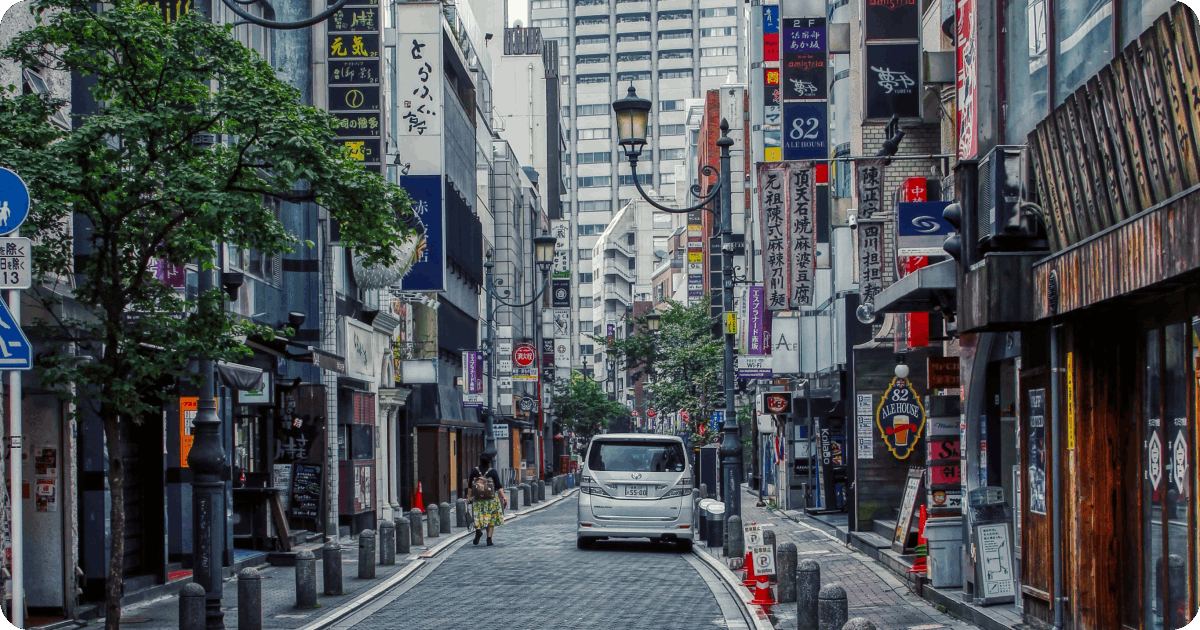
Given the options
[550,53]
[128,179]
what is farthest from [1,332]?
[550,53]

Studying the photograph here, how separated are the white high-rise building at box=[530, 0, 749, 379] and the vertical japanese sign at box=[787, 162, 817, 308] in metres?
138

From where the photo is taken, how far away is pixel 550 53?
121625mm

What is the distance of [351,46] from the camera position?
1087 inches

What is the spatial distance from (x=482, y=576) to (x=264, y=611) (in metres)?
4.55

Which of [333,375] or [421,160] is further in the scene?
[421,160]

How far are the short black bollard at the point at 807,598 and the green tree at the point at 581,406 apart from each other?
264 ft

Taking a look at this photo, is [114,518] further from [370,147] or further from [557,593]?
[370,147]

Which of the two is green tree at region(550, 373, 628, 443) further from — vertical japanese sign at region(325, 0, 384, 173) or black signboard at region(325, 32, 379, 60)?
black signboard at region(325, 32, 379, 60)

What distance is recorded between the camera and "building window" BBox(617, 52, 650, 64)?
171m

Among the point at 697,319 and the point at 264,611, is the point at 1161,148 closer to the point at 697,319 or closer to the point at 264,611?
the point at 264,611

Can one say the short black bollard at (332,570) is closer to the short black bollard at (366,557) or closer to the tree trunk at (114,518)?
the short black bollard at (366,557)

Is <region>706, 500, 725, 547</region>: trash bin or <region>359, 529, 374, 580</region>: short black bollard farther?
<region>706, 500, 725, 547</region>: trash bin

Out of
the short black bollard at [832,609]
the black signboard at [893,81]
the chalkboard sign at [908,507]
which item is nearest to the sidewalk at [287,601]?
the short black bollard at [832,609]

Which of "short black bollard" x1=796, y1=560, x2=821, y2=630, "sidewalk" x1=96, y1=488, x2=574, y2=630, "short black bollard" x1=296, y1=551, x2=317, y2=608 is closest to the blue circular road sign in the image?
"sidewalk" x1=96, y1=488, x2=574, y2=630
